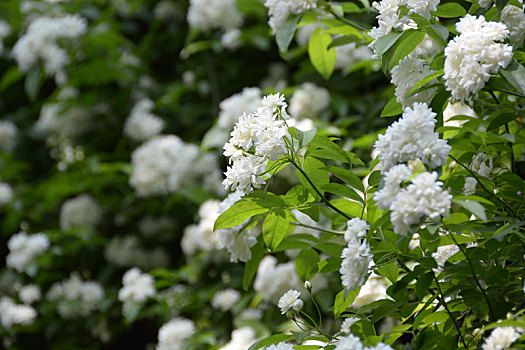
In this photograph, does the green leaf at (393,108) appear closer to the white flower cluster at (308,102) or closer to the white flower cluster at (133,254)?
the white flower cluster at (308,102)

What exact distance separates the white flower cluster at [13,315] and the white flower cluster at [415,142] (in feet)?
7.81

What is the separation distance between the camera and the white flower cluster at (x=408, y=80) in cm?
97

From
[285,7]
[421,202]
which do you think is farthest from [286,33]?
[421,202]

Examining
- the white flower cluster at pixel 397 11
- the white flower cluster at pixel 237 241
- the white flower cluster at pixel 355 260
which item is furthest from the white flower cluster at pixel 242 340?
the white flower cluster at pixel 397 11

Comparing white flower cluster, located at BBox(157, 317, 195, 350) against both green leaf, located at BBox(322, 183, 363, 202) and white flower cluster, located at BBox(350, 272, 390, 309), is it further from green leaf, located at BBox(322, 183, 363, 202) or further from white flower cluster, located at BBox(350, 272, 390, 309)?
green leaf, located at BBox(322, 183, 363, 202)

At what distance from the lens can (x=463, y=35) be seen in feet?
2.73

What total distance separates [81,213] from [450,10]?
2.27 m

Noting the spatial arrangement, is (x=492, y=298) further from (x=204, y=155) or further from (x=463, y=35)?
(x=204, y=155)

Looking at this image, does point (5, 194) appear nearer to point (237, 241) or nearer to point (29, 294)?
point (29, 294)

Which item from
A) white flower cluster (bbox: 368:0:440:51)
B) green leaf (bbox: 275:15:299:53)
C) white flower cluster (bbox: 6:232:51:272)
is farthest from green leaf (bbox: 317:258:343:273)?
white flower cluster (bbox: 6:232:51:272)

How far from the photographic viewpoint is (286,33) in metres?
1.36

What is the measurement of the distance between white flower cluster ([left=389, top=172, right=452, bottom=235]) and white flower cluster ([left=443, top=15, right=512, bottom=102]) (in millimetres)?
185

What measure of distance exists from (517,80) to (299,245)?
57 centimetres

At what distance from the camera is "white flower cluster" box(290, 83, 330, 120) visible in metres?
2.20
